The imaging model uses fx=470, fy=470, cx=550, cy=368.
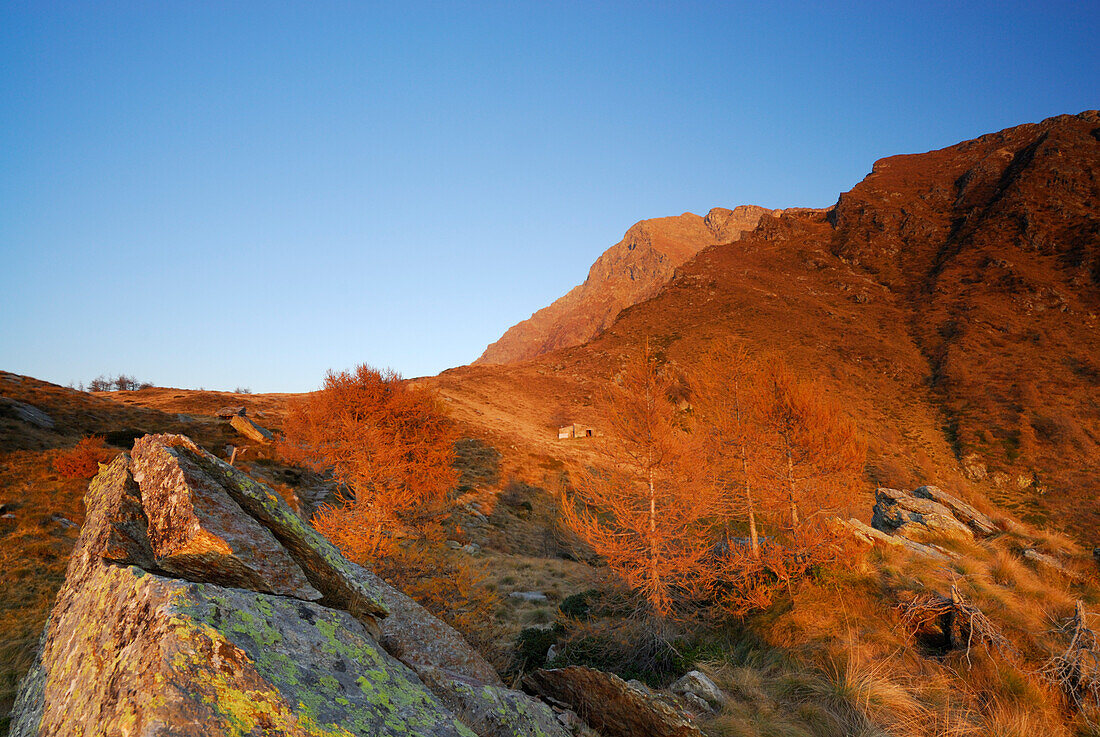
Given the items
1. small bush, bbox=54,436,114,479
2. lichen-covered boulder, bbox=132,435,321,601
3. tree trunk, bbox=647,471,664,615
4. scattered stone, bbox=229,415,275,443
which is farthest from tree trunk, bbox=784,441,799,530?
scattered stone, bbox=229,415,275,443

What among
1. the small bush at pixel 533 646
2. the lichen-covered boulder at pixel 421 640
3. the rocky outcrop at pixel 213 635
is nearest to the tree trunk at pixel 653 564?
the small bush at pixel 533 646

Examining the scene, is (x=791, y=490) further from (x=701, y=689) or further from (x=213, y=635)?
(x=213, y=635)

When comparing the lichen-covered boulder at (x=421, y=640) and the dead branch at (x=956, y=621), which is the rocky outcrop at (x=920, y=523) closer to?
the dead branch at (x=956, y=621)

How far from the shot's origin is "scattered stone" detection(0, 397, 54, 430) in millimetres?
23484

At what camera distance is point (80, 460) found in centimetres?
1850

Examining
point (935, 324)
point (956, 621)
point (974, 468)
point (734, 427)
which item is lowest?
point (974, 468)

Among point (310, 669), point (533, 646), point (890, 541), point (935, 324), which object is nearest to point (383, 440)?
point (533, 646)

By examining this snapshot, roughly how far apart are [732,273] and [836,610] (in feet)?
287

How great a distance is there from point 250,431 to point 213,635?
33.5 m

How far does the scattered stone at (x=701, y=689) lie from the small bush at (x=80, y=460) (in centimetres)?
2072

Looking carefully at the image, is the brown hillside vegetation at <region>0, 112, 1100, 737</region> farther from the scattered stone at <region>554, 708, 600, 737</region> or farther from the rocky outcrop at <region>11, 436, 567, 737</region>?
the rocky outcrop at <region>11, 436, 567, 737</region>

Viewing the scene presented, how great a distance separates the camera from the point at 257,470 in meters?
24.8

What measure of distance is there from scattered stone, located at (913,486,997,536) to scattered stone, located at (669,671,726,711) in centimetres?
1676

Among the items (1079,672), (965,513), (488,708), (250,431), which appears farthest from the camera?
(250,431)
